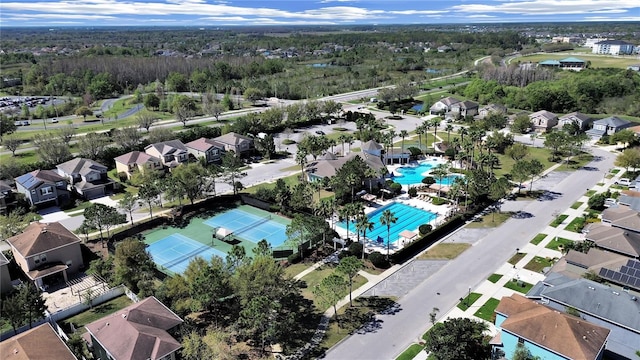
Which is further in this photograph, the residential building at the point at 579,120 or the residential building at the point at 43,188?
the residential building at the point at 579,120

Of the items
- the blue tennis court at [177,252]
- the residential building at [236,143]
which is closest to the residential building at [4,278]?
the blue tennis court at [177,252]

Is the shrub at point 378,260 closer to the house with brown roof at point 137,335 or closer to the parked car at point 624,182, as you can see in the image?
the house with brown roof at point 137,335

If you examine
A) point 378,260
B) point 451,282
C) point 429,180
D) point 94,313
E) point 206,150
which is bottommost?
point 451,282

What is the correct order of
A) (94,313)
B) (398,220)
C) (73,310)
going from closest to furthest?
(73,310) < (94,313) < (398,220)

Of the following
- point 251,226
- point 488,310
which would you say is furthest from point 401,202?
point 488,310

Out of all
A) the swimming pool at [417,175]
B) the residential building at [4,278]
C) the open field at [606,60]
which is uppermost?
the open field at [606,60]

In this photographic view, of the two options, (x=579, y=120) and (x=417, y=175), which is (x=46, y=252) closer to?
(x=417, y=175)

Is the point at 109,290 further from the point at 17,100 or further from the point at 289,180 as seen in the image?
the point at 17,100
